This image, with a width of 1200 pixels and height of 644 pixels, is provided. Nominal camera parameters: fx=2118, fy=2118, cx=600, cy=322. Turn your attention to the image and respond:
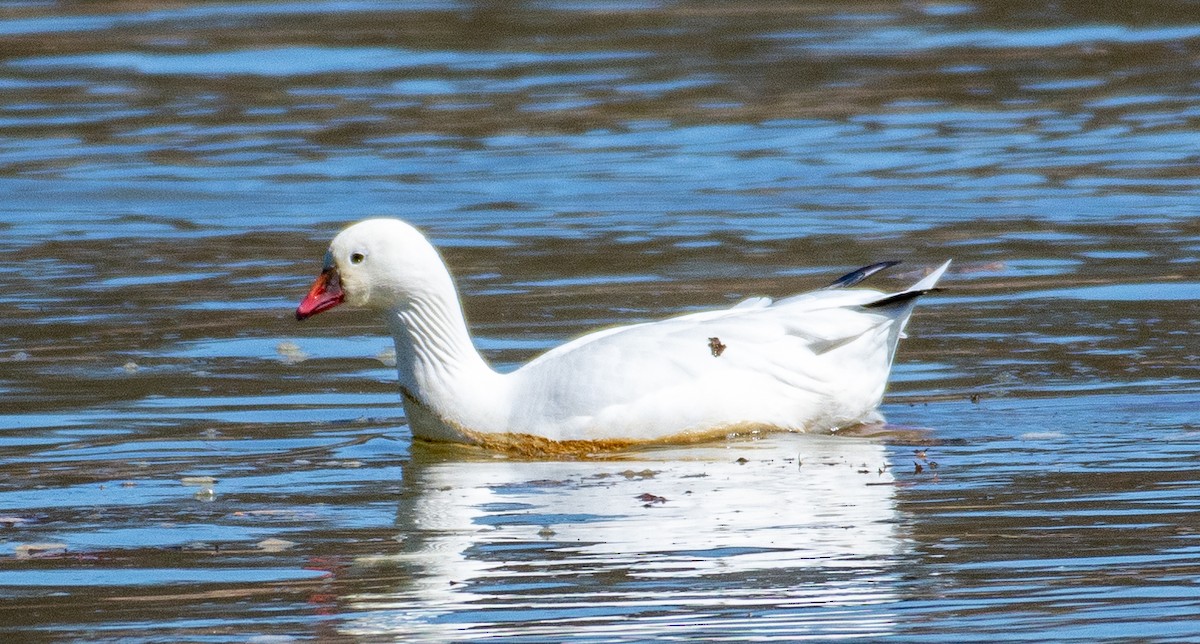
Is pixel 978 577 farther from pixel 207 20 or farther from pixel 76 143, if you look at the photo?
pixel 207 20

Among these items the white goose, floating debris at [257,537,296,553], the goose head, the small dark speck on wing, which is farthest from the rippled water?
the goose head

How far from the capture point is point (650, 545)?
282 inches

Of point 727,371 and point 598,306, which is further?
point 598,306

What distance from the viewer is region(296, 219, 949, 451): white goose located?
8906 millimetres

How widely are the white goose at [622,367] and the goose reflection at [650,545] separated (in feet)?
0.44

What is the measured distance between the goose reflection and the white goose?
13 cm

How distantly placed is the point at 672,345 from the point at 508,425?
78 cm

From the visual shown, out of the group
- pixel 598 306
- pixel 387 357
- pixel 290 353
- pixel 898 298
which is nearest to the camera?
pixel 898 298

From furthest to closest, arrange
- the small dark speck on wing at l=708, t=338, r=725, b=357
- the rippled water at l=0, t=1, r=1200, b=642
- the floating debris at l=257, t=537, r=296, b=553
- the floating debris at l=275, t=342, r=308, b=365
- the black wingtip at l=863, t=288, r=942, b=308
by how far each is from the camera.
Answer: the floating debris at l=275, t=342, r=308, b=365 < the black wingtip at l=863, t=288, r=942, b=308 < the small dark speck on wing at l=708, t=338, r=725, b=357 < the floating debris at l=257, t=537, r=296, b=553 < the rippled water at l=0, t=1, r=1200, b=642

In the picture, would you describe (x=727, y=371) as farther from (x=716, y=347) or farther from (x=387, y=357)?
(x=387, y=357)

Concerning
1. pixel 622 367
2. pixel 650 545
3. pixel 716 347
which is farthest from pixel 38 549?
pixel 716 347

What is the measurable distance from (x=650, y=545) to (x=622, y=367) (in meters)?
1.82

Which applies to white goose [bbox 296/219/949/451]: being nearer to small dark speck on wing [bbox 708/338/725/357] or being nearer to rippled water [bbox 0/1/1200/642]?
small dark speck on wing [bbox 708/338/725/357]

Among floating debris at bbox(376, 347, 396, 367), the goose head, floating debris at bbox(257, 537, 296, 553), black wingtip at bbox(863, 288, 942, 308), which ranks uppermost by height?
the goose head
